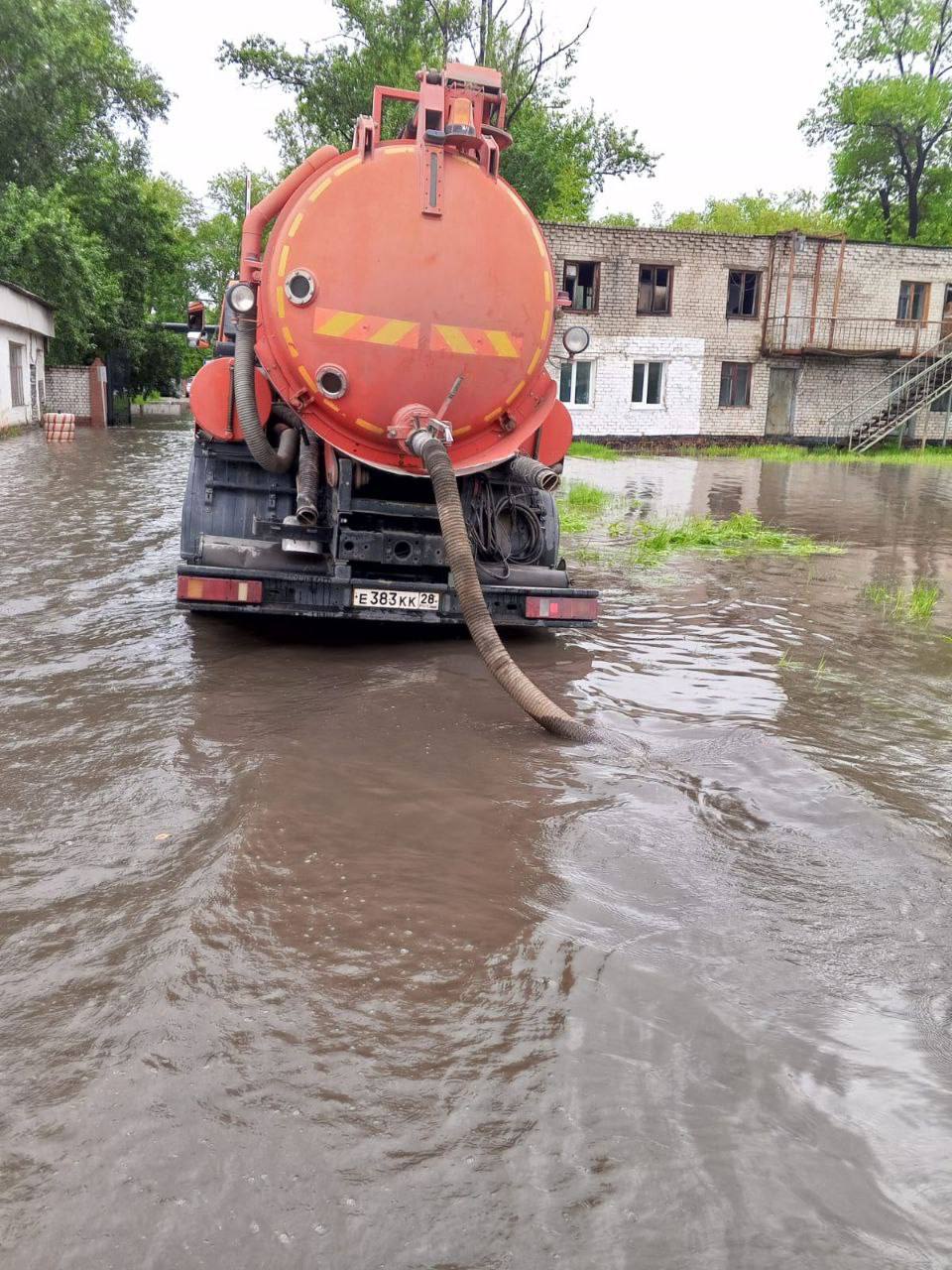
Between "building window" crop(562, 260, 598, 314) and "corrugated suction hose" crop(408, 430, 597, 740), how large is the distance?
1010 inches

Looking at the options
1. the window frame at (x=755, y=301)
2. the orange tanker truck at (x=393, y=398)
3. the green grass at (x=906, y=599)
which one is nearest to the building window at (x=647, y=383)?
the window frame at (x=755, y=301)

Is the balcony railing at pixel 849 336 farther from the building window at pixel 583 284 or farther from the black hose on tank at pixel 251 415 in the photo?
the black hose on tank at pixel 251 415

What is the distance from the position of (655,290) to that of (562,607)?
26.1m

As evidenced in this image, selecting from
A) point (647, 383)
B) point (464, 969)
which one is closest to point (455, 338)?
point (464, 969)

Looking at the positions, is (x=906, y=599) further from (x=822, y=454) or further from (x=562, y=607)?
(x=822, y=454)

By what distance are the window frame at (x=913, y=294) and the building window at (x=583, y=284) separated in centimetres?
999

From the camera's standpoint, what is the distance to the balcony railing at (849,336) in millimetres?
30078

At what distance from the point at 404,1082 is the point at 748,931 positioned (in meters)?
1.27

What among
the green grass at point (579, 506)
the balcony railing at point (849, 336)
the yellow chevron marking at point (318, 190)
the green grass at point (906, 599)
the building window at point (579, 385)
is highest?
the balcony railing at point (849, 336)

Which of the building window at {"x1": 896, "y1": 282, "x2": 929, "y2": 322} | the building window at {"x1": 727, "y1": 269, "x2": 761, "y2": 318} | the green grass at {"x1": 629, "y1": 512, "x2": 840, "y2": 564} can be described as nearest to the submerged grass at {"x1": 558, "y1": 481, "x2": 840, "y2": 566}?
the green grass at {"x1": 629, "y1": 512, "x2": 840, "y2": 564}

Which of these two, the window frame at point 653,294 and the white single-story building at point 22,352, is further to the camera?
the window frame at point 653,294

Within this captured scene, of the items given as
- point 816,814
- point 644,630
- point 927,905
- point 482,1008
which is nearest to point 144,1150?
point 482,1008

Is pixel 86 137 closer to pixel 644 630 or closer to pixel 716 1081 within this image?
pixel 644 630

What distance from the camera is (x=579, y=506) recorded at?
1389cm
